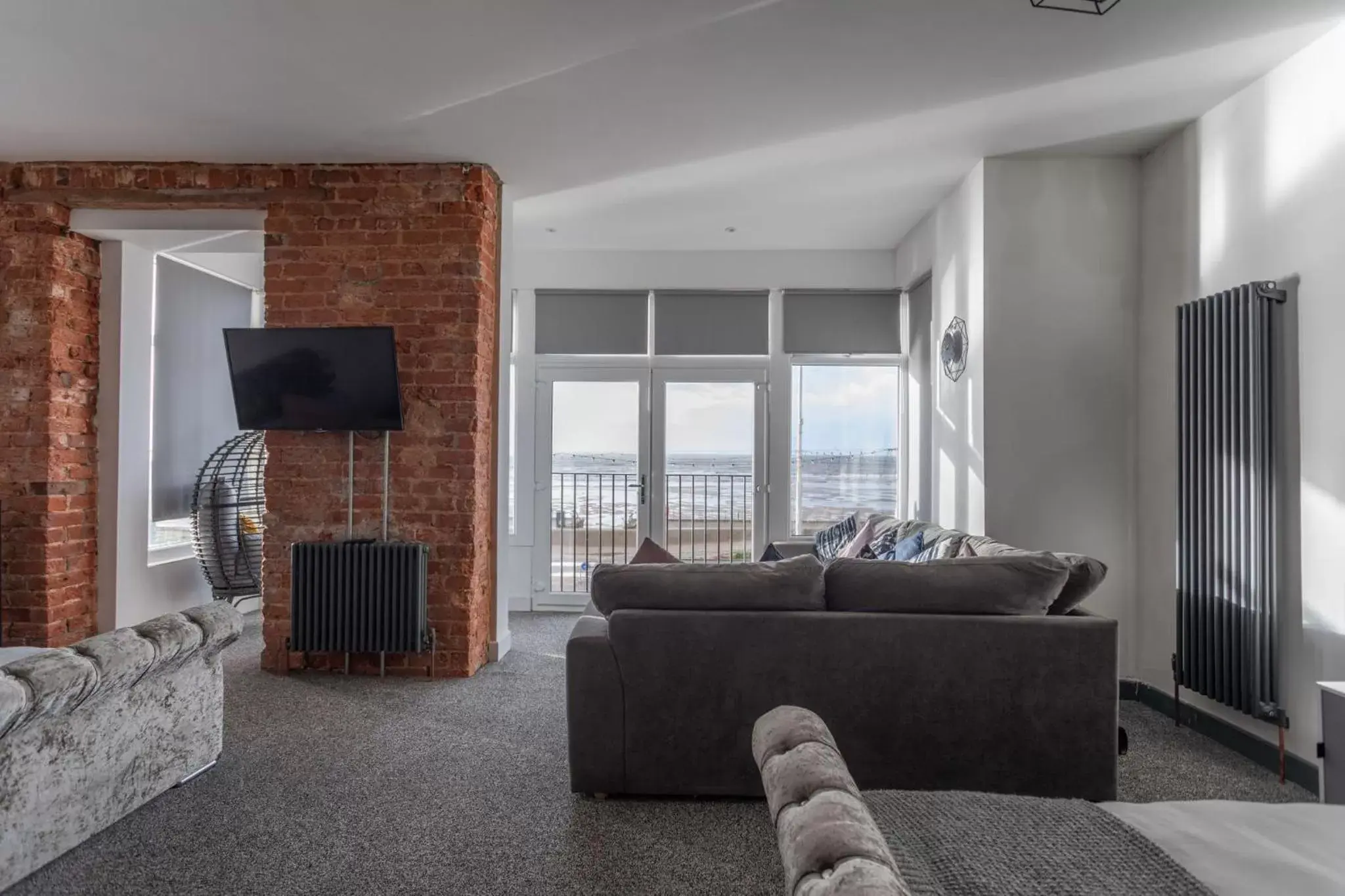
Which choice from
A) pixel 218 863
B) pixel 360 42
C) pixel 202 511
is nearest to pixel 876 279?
pixel 360 42

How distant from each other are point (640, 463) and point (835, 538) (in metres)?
1.89

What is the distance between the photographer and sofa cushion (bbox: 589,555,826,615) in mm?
2664

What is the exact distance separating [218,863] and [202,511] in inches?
145

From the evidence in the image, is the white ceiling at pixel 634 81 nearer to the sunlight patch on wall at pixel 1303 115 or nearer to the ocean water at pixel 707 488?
the sunlight patch on wall at pixel 1303 115

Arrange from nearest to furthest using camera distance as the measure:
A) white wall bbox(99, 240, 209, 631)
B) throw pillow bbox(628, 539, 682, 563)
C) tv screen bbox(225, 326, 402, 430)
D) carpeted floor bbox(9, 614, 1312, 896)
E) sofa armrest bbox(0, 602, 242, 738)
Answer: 1. sofa armrest bbox(0, 602, 242, 738)
2. carpeted floor bbox(9, 614, 1312, 896)
3. throw pillow bbox(628, 539, 682, 563)
4. tv screen bbox(225, 326, 402, 430)
5. white wall bbox(99, 240, 209, 631)

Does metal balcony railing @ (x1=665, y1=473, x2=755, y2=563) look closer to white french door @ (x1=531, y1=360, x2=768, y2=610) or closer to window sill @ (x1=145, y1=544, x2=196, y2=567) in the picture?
white french door @ (x1=531, y1=360, x2=768, y2=610)

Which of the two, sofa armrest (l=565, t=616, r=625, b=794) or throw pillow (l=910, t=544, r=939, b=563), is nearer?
sofa armrest (l=565, t=616, r=625, b=794)

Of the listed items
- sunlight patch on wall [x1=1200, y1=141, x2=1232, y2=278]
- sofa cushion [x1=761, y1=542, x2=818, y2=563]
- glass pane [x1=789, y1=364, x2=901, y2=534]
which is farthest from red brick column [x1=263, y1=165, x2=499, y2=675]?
sunlight patch on wall [x1=1200, y1=141, x2=1232, y2=278]

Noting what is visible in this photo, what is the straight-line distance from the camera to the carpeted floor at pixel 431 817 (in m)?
2.16

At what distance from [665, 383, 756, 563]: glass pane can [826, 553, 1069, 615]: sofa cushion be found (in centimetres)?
354

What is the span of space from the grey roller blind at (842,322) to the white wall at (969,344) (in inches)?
27.1

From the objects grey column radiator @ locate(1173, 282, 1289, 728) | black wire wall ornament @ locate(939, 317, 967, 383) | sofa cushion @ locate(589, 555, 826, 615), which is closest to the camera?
sofa cushion @ locate(589, 555, 826, 615)

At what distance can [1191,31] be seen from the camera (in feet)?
9.56

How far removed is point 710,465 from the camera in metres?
A: 6.26
